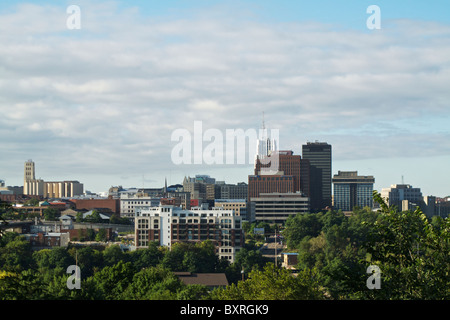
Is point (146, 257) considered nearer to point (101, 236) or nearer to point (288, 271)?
point (101, 236)

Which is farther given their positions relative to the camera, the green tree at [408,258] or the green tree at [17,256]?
the green tree at [17,256]

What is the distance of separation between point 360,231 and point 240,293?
107m

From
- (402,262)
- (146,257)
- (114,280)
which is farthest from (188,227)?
(402,262)

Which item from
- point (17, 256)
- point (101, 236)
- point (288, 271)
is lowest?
point (17, 256)

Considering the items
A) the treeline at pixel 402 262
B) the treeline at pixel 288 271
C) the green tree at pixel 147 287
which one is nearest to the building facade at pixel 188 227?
the treeline at pixel 288 271

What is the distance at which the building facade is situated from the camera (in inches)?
5536

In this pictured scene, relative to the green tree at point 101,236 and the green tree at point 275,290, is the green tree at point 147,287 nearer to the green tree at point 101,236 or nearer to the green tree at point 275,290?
the green tree at point 275,290

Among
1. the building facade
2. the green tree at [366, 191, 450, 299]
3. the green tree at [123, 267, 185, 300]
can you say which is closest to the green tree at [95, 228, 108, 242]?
the building facade

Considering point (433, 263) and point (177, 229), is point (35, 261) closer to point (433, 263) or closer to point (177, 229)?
point (177, 229)

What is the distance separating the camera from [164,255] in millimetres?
117438

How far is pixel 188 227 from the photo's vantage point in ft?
475

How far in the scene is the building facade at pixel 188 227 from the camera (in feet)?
461
